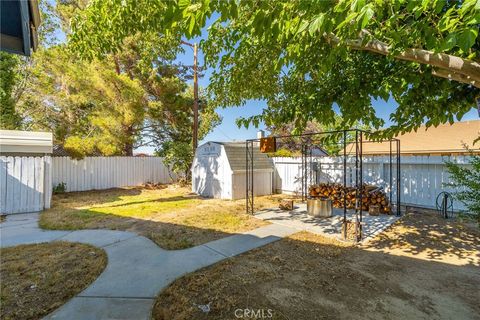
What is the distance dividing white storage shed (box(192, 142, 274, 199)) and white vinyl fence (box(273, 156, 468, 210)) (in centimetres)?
124

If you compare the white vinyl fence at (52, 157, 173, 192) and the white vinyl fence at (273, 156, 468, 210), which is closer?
the white vinyl fence at (273, 156, 468, 210)

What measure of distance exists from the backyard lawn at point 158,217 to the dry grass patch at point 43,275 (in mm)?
1204

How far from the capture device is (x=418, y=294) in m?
3.08

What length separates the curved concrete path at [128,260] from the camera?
262 cm

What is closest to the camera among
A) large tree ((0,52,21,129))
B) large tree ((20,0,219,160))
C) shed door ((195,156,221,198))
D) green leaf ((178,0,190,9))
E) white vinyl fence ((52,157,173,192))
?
green leaf ((178,0,190,9))

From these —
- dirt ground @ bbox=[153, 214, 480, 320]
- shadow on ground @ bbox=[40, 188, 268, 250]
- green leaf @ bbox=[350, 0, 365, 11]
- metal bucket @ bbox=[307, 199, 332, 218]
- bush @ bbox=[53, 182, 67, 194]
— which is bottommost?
dirt ground @ bbox=[153, 214, 480, 320]

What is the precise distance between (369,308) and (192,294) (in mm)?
2190

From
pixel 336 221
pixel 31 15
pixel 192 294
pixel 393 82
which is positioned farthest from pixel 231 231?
pixel 31 15

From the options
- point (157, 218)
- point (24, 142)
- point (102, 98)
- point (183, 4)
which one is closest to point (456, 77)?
point (183, 4)

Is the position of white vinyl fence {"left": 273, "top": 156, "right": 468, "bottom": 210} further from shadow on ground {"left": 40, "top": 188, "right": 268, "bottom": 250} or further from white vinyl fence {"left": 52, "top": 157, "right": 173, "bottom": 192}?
white vinyl fence {"left": 52, "top": 157, "right": 173, "bottom": 192}

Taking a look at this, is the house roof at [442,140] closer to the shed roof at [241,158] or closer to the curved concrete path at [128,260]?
the shed roof at [241,158]

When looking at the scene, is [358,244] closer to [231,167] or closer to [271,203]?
[271,203]

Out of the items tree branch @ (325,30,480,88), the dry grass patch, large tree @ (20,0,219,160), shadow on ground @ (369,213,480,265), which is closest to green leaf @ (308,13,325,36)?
tree branch @ (325,30,480,88)

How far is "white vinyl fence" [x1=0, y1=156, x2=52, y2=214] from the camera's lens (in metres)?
6.91
